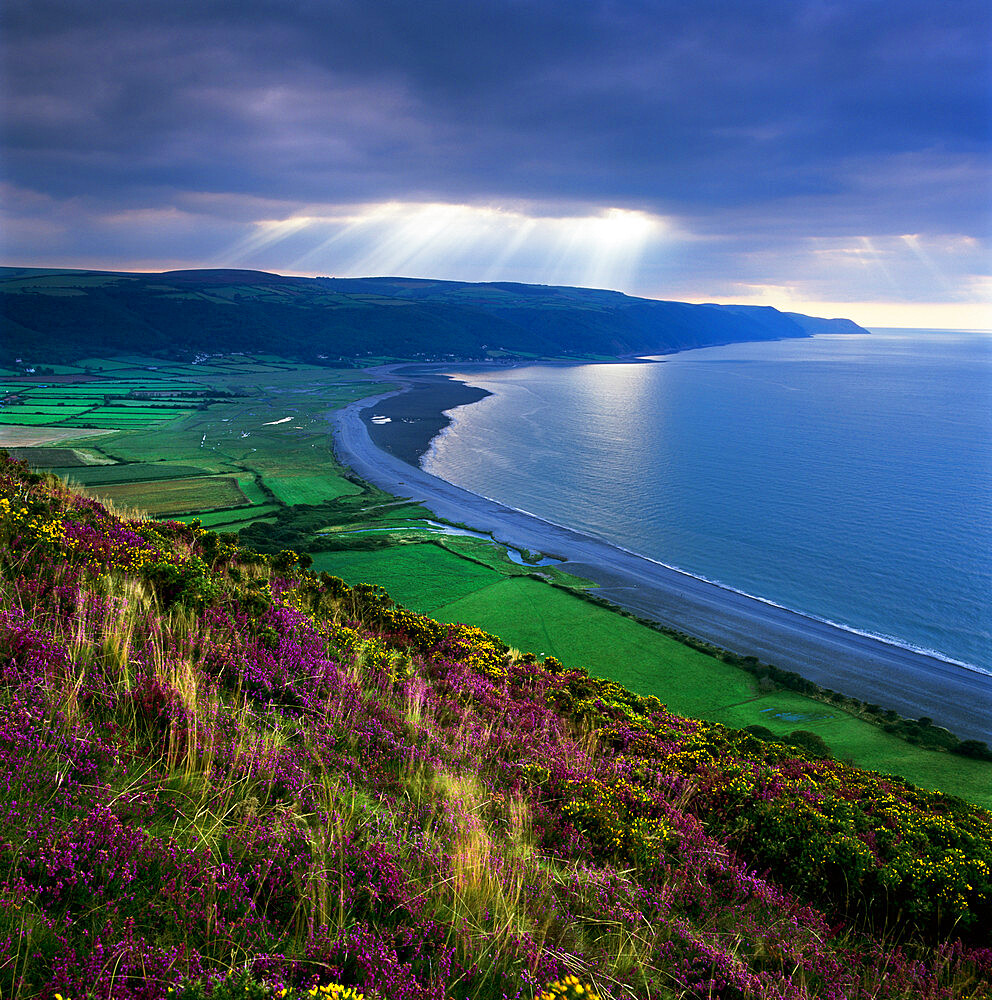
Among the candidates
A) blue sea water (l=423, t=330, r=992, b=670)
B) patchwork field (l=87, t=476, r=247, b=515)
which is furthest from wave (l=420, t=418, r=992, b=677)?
patchwork field (l=87, t=476, r=247, b=515)

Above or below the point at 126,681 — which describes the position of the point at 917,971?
below

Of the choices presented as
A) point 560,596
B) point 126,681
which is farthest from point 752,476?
point 126,681

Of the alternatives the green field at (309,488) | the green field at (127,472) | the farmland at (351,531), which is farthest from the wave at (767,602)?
the green field at (127,472)

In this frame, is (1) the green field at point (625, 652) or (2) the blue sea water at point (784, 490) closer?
(1) the green field at point (625, 652)

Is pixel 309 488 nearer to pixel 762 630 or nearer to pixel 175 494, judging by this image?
pixel 175 494

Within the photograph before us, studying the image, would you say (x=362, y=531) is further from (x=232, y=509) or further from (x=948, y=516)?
(x=948, y=516)

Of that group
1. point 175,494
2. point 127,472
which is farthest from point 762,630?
point 127,472

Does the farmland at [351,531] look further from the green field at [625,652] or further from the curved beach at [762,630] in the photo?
the curved beach at [762,630]
